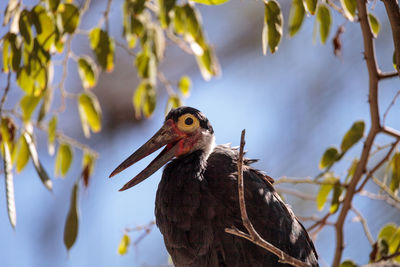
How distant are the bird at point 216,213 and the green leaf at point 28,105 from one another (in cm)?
45

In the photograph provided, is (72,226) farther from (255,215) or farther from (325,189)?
(325,189)

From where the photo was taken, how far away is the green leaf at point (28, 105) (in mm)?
2480

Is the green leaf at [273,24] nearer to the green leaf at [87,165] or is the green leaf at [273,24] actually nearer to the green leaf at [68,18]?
the green leaf at [68,18]

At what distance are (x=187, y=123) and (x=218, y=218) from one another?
1.72ft

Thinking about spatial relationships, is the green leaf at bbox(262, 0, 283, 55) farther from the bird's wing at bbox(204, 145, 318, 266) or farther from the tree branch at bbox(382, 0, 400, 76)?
the bird's wing at bbox(204, 145, 318, 266)

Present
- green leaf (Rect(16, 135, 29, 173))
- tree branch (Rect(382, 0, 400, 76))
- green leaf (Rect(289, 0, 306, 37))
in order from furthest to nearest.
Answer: green leaf (Rect(16, 135, 29, 173)), green leaf (Rect(289, 0, 306, 37)), tree branch (Rect(382, 0, 400, 76))

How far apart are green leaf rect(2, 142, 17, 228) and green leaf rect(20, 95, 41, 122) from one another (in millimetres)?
163

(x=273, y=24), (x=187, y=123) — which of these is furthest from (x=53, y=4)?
(x=273, y=24)

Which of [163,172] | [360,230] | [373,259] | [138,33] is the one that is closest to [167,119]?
[163,172]

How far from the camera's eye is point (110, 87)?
22.4 feet

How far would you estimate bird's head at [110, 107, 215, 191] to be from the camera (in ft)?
8.56

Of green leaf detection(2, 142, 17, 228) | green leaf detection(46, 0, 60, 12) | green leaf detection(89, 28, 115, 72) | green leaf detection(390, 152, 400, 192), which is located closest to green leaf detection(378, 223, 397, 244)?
green leaf detection(390, 152, 400, 192)

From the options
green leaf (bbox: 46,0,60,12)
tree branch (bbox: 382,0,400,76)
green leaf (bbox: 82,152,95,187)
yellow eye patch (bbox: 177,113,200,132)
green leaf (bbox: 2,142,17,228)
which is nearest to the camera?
tree branch (bbox: 382,0,400,76)

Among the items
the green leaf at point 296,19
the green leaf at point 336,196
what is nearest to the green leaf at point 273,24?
the green leaf at point 296,19
